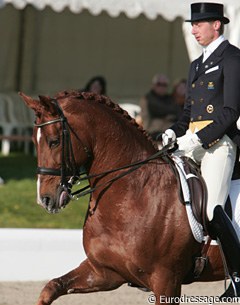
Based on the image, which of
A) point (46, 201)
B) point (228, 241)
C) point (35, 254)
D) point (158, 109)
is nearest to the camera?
point (46, 201)

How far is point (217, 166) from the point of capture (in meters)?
6.15

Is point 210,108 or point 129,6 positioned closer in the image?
point 210,108

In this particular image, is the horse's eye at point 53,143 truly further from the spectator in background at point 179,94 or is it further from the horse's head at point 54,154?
the spectator in background at point 179,94

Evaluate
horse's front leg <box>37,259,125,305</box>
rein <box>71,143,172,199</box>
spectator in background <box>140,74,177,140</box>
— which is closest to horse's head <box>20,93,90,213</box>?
rein <box>71,143,172,199</box>

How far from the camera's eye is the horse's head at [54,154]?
229 inches

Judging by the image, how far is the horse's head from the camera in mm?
5805

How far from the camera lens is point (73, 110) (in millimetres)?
5949

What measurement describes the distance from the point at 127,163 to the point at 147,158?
13cm

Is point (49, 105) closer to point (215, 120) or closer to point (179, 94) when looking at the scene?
point (215, 120)

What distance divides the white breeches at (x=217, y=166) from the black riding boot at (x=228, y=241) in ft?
0.19

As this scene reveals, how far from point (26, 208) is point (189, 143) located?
5332mm

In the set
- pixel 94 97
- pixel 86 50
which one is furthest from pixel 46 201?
pixel 86 50

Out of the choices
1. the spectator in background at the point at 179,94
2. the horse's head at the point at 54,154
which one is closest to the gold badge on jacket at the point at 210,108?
the horse's head at the point at 54,154

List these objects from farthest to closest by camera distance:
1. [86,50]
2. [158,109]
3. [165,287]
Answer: [86,50]
[158,109]
[165,287]
